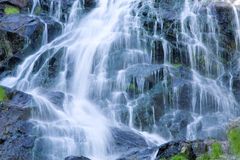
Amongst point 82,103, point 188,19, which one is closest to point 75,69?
point 82,103

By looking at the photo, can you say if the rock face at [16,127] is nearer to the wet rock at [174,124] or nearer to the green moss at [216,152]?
the wet rock at [174,124]

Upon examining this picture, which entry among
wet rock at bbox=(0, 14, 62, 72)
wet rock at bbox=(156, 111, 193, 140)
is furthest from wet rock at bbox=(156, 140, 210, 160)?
wet rock at bbox=(0, 14, 62, 72)

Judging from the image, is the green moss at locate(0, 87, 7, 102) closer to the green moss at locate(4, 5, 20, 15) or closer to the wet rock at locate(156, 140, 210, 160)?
the wet rock at locate(156, 140, 210, 160)

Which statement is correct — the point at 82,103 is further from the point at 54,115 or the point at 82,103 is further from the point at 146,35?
the point at 146,35

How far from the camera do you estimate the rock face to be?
44.1ft

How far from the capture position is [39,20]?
2202 cm

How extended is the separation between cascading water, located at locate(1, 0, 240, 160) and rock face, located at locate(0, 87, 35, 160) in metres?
0.28

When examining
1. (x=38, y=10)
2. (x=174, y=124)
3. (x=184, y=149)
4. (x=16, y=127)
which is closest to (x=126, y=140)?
(x=174, y=124)

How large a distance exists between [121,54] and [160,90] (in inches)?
109

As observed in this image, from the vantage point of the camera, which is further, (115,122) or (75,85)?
(75,85)

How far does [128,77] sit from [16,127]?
5323 millimetres

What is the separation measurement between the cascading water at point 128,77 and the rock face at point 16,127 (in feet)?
0.91

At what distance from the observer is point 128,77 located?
59.6 feet

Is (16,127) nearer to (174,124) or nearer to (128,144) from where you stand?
(128,144)
